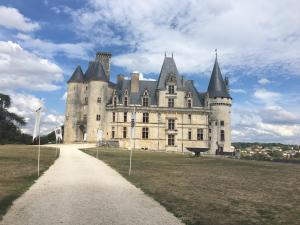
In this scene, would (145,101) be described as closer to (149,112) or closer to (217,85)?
(149,112)

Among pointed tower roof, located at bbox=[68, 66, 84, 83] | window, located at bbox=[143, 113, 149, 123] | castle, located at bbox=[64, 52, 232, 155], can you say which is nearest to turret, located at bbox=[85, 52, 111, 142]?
castle, located at bbox=[64, 52, 232, 155]

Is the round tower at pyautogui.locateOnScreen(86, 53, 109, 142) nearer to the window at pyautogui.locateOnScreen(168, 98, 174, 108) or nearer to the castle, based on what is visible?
the castle

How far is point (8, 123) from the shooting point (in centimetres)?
6631

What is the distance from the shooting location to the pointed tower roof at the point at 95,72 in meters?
62.4

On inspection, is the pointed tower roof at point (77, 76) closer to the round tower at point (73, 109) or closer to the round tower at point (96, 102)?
the round tower at point (73, 109)

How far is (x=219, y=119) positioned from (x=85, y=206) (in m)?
57.0

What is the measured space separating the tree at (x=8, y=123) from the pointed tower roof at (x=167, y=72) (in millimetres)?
26385

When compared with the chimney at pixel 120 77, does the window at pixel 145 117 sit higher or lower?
lower

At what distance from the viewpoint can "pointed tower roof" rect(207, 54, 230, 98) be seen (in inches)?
2608

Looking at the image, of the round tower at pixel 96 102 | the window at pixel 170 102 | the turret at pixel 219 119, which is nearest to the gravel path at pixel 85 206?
the round tower at pixel 96 102

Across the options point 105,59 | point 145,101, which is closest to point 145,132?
point 145,101

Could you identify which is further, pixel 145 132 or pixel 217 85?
pixel 217 85

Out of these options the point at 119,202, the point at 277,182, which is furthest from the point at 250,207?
the point at 277,182

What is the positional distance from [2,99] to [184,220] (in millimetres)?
63585
